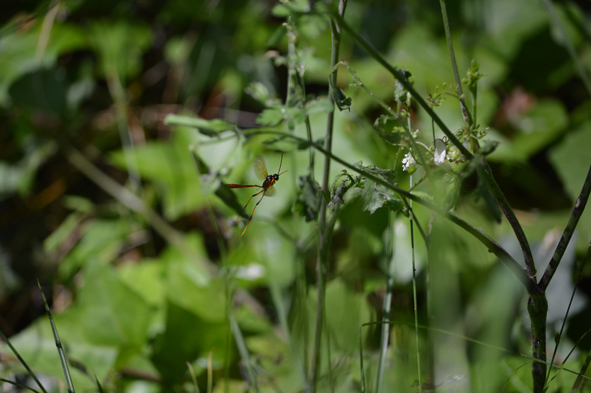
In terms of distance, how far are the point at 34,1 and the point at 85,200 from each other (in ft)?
2.63

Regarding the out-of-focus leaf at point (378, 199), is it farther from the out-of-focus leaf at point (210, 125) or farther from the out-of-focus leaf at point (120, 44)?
the out-of-focus leaf at point (120, 44)

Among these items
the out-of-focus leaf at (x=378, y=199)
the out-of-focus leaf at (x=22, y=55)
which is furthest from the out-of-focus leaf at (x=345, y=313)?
the out-of-focus leaf at (x=22, y=55)

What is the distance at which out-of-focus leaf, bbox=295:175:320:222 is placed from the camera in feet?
1.56

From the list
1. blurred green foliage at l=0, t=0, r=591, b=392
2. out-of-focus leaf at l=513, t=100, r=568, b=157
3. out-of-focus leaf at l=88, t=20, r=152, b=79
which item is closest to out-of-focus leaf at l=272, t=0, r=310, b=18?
blurred green foliage at l=0, t=0, r=591, b=392

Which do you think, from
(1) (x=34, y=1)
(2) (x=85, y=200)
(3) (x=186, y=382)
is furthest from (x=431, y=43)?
(1) (x=34, y=1)

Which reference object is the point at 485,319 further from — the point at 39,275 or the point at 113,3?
the point at 113,3

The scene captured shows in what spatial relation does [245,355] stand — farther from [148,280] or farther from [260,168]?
[148,280]

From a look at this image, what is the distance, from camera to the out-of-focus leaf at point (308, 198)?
0.47m

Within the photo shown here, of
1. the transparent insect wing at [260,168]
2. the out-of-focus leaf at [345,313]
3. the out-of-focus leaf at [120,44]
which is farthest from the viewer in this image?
the out-of-focus leaf at [120,44]

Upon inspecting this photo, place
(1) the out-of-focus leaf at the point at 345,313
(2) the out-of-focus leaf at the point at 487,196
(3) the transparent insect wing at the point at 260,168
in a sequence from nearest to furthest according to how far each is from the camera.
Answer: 1. (2) the out-of-focus leaf at the point at 487,196
2. (3) the transparent insect wing at the point at 260,168
3. (1) the out-of-focus leaf at the point at 345,313

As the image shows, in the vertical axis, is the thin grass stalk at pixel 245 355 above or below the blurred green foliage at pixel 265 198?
below

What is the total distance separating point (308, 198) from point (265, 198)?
0.52 metres

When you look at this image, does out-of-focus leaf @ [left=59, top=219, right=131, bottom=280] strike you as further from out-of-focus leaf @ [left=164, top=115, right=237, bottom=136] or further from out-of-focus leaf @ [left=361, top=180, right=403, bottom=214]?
out-of-focus leaf @ [left=361, top=180, right=403, bottom=214]

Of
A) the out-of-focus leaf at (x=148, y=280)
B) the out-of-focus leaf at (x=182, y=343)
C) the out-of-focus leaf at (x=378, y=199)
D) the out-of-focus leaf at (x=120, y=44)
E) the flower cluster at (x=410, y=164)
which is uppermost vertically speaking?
the out-of-focus leaf at (x=120, y=44)
